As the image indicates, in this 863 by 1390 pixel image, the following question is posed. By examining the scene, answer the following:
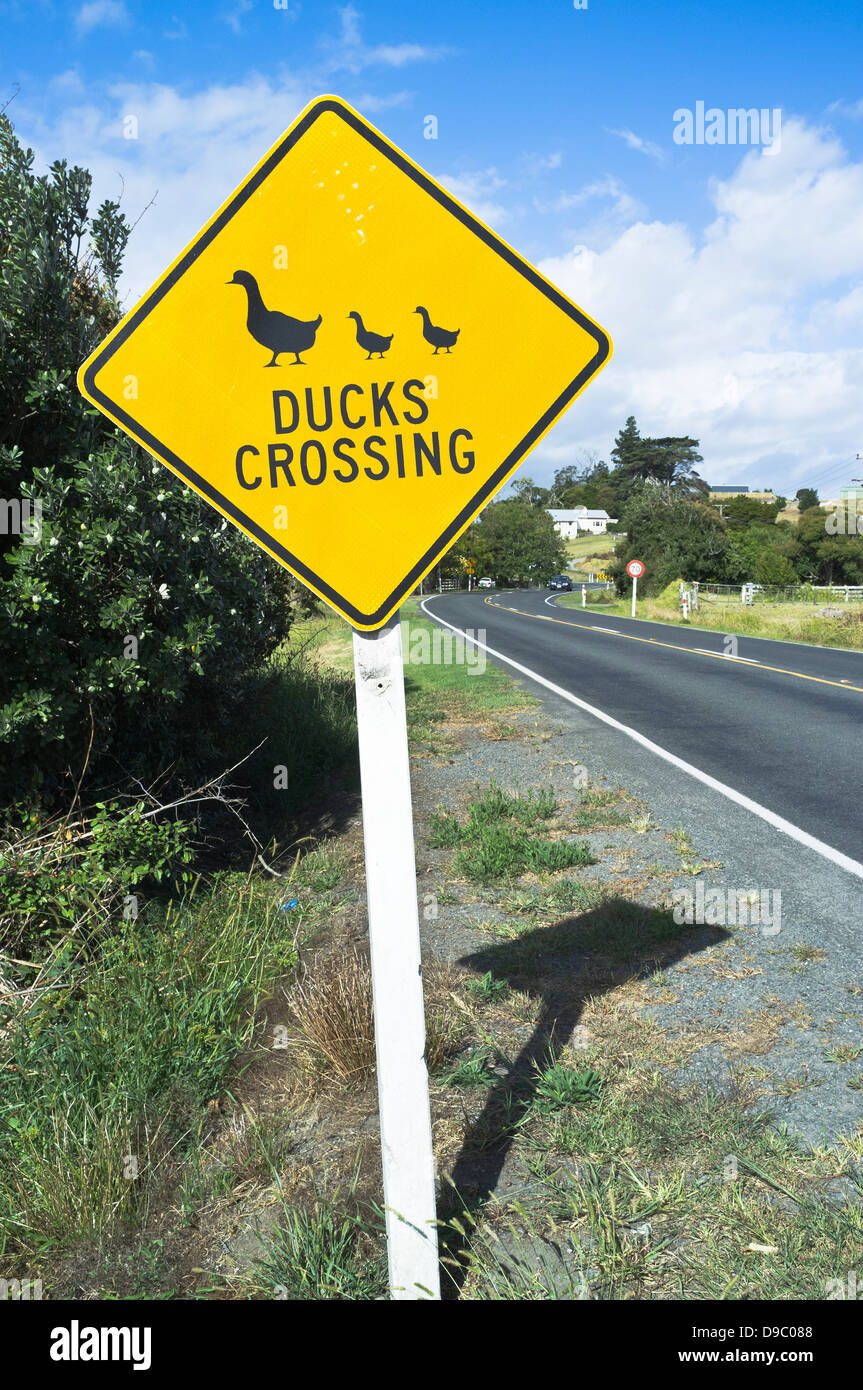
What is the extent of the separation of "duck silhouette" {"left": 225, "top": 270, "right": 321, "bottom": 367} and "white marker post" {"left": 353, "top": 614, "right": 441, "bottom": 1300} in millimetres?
637

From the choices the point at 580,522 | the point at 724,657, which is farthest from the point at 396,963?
the point at 580,522

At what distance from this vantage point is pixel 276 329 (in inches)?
77.6

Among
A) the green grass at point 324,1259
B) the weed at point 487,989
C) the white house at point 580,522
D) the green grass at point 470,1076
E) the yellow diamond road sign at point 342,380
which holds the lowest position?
the green grass at point 324,1259

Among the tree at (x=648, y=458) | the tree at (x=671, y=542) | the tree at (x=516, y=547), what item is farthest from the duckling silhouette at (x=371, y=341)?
the tree at (x=648, y=458)

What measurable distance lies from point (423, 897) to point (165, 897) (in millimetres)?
1471

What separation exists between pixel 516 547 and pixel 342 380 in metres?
100.0

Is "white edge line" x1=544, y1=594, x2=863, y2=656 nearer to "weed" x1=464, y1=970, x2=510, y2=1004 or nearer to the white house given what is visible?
"weed" x1=464, y1=970, x2=510, y2=1004

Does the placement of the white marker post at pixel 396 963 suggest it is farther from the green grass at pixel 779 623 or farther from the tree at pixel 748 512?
the tree at pixel 748 512

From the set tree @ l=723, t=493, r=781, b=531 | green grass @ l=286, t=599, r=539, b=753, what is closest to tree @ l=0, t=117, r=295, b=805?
green grass @ l=286, t=599, r=539, b=753

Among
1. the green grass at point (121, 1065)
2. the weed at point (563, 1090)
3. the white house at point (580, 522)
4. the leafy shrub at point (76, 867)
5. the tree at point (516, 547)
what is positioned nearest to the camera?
the green grass at point (121, 1065)

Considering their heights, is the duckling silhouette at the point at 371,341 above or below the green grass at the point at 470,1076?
above

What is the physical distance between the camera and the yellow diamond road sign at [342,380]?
77.4 inches

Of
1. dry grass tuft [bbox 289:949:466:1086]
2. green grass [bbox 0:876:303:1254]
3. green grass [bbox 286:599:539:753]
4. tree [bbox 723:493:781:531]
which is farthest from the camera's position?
tree [bbox 723:493:781:531]

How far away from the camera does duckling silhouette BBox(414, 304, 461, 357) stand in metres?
1.98
